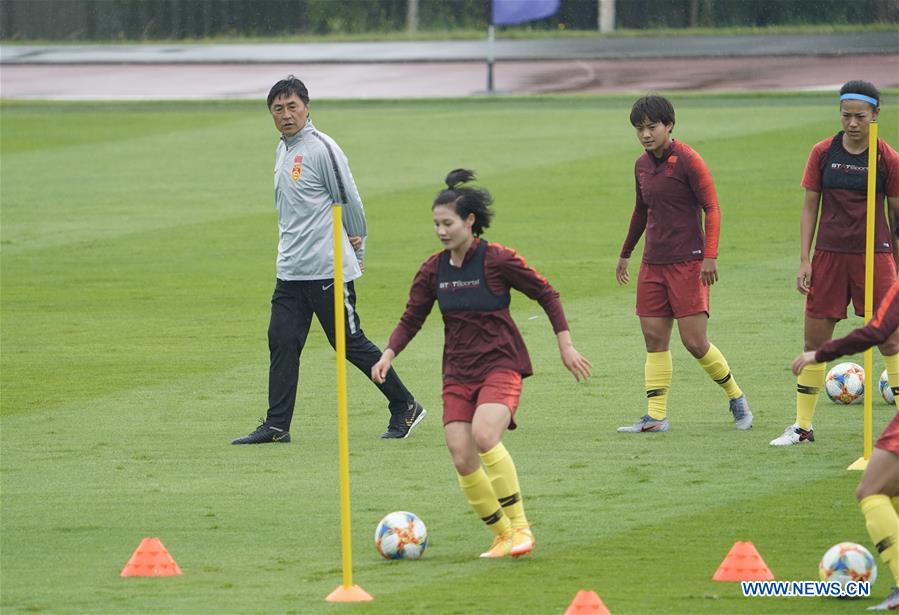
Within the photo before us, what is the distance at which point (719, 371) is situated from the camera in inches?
460

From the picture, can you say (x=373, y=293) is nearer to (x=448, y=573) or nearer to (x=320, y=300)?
(x=320, y=300)

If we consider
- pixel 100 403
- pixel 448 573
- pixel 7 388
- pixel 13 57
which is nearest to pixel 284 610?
pixel 448 573

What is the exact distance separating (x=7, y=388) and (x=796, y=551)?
24.9ft

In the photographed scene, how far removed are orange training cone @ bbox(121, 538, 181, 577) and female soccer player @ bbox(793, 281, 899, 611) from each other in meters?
3.28

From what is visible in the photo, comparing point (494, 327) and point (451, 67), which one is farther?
point (451, 67)

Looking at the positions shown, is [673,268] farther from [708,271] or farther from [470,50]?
[470,50]

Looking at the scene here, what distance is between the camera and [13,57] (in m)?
48.3

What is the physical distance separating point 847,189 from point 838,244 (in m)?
0.36

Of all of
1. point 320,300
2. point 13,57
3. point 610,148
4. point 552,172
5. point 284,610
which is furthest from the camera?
point 13,57

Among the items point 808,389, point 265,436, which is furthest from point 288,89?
point 808,389

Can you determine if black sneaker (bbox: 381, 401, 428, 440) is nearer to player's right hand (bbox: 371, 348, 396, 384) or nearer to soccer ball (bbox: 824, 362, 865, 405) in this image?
player's right hand (bbox: 371, 348, 396, 384)

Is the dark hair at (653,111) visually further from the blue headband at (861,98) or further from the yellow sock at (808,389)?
the yellow sock at (808,389)

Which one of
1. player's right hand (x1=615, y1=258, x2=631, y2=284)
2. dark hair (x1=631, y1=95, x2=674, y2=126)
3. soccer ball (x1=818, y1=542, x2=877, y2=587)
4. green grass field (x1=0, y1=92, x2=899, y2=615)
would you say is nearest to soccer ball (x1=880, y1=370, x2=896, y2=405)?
green grass field (x1=0, y1=92, x2=899, y2=615)

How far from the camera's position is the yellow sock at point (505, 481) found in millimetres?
8312
